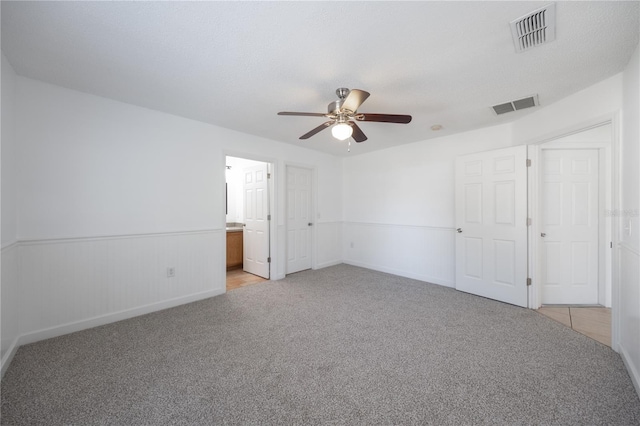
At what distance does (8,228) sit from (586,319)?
18.5 ft

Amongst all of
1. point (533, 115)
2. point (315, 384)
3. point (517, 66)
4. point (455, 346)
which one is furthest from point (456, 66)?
point (315, 384)

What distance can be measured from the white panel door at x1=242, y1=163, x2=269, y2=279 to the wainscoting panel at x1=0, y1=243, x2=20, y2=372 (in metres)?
2.81

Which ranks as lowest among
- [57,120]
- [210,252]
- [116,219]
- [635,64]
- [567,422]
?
[567,422]

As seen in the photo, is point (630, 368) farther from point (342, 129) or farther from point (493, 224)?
point (342, 129)

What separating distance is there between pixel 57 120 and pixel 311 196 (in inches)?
141

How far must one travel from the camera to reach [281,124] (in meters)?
3.50

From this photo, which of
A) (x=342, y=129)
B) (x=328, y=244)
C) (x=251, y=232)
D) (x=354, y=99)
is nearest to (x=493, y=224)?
(x=342, y=129)

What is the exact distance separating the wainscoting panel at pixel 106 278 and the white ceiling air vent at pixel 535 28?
370 cm

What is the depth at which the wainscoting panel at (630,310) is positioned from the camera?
6.08 feet

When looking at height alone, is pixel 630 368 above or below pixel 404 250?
below

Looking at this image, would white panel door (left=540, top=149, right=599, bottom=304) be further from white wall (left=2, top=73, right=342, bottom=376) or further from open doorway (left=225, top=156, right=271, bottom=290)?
white wall (left=2, top=73, right=342, bottom=376)

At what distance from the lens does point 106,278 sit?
277 centimetres

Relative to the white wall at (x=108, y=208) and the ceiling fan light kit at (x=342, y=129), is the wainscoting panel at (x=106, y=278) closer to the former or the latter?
the white wall at (x=108, y=208)

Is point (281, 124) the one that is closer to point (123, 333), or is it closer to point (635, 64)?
point (123, 333)
